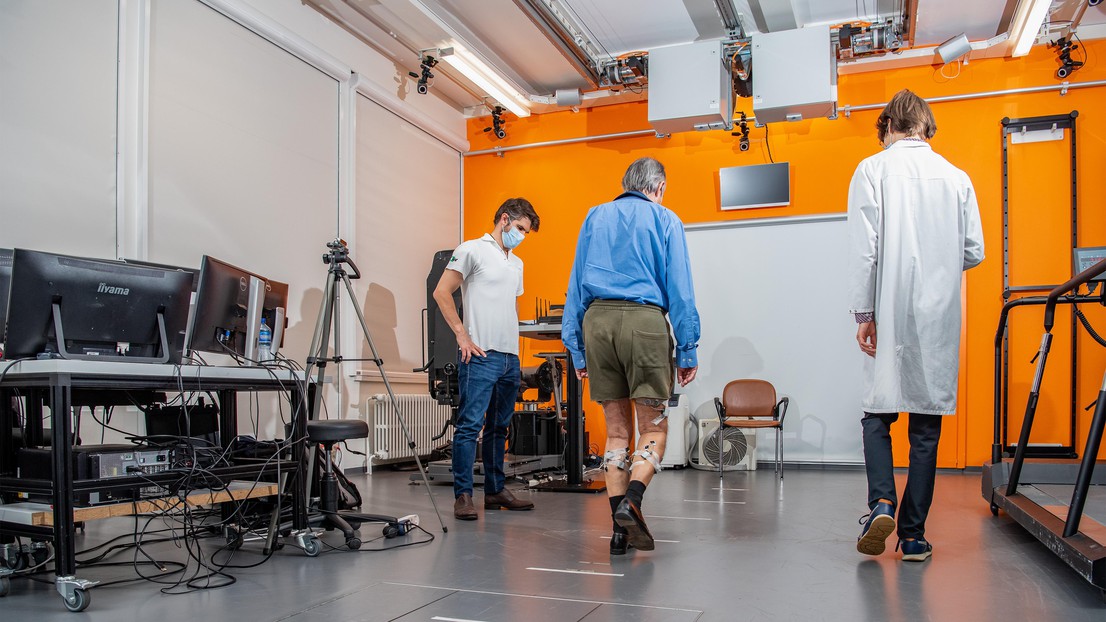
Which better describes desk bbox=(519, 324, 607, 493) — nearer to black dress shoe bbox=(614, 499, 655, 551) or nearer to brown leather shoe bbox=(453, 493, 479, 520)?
brown leather shoe bbox=(453, 493, 479, 520)

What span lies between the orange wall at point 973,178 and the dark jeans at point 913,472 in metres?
4.18

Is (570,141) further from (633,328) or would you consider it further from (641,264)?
(633,328)

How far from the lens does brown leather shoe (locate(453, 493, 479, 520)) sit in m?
3.80

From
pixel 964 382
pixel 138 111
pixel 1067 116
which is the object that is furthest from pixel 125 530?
pixel 1067 116

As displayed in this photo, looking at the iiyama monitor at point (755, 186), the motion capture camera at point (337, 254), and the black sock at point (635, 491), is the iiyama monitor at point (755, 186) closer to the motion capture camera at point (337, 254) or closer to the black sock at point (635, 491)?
the motion capture camera at point (337, 254)

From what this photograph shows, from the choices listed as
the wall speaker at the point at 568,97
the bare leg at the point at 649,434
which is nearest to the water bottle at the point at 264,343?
the bare leg at the point at 649,434

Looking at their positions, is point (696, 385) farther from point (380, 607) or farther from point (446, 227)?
point (380, 607)

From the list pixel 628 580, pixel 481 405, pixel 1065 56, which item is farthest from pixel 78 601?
pixel 1065 56

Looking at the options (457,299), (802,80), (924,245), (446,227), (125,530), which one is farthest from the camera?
(446,227)

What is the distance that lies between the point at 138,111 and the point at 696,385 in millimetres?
4865

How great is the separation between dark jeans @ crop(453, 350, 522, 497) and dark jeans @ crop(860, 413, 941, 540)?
182 centimetres

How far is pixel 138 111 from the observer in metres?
4.58

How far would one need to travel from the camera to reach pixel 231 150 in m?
5.32

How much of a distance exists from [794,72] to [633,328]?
4.23 metres
